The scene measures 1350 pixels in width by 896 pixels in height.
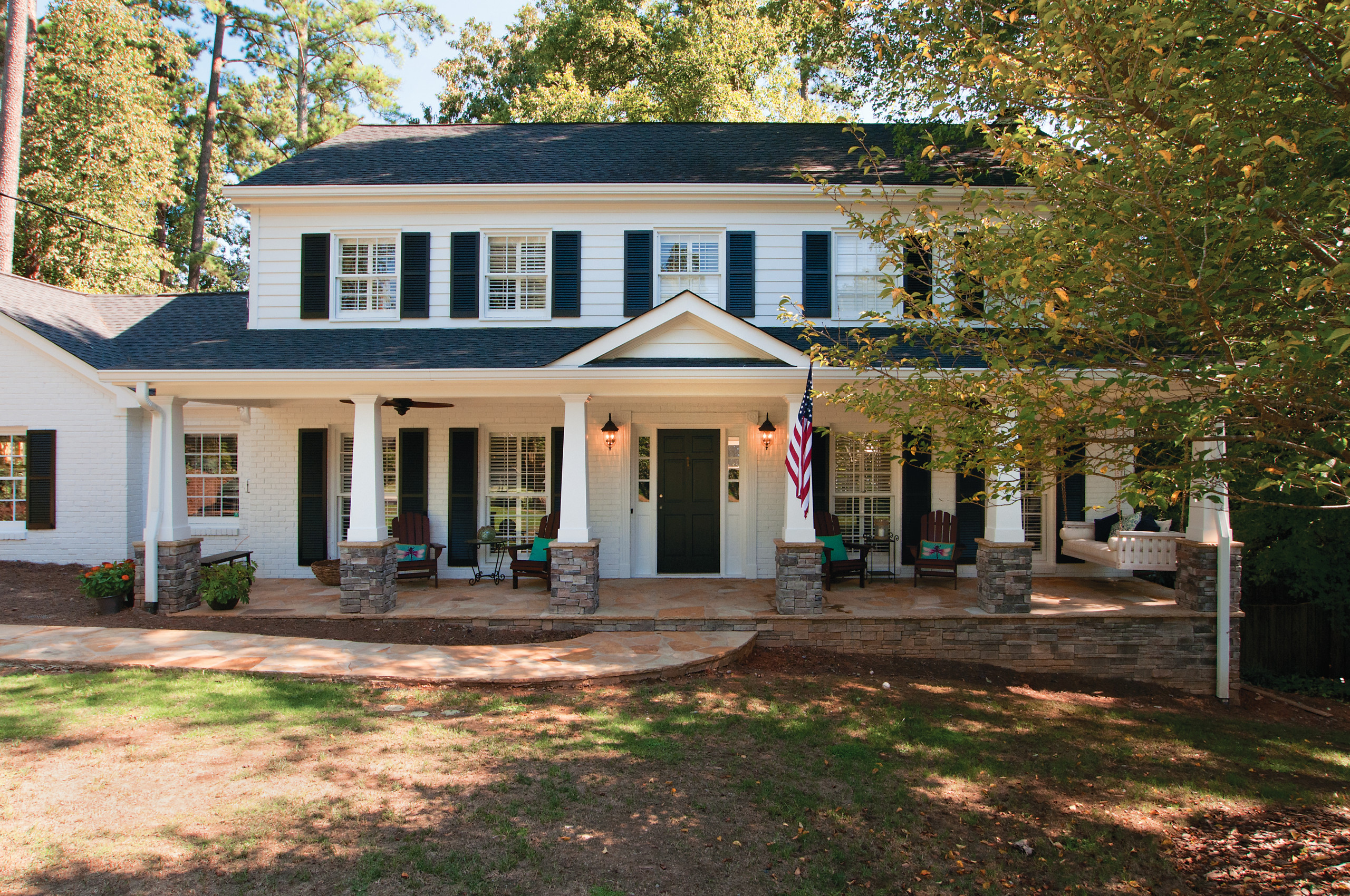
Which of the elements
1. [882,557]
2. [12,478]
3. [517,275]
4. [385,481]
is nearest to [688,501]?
[882,557]

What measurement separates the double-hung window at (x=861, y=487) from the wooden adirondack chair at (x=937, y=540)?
0.53m

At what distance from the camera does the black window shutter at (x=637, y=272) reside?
1026cm

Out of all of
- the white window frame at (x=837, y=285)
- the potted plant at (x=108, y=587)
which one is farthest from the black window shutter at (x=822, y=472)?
the potted plant at (x=108, y=587)

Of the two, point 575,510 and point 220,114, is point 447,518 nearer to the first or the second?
point 575,510

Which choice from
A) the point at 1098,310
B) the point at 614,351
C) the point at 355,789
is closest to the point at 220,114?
the point at 614,351

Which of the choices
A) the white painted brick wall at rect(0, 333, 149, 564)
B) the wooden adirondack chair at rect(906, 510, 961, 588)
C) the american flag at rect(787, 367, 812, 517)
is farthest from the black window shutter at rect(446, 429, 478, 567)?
the wooden adirondack chair at rect(906, 510, 961, 588)

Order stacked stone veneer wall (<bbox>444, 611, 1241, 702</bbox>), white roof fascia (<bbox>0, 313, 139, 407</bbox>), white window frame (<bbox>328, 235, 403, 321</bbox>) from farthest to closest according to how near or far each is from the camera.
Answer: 1. white roof fascia (<bbox>0, 313, 139, 407</bbox>)
2. white window frame (<bbox>328, 235, 403, 321</bbox>)
3. stacked stone veneer wall (<bbox>444, 611, 1241, 702</bbox>)

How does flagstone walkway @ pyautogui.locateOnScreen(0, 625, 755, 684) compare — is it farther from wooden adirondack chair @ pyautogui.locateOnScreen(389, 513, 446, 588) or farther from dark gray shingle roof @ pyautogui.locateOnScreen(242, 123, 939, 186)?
dark gray shingle roof @ pyautogui.locateOnScreen(242, 123, 939, 186)

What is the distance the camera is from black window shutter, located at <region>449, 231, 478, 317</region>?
404 inches

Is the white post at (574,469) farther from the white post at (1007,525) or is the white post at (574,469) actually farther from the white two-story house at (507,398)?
the white post at (1007,525)

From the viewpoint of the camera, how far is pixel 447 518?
10.5 meters

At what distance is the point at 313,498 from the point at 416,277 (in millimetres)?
3561

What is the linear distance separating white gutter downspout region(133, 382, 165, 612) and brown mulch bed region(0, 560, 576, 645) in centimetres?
24

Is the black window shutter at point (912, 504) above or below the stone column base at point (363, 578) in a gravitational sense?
above
